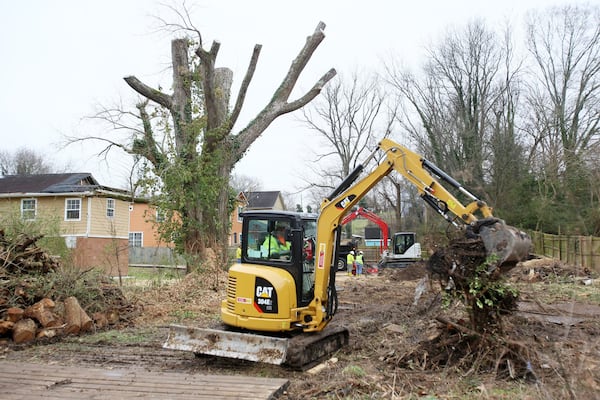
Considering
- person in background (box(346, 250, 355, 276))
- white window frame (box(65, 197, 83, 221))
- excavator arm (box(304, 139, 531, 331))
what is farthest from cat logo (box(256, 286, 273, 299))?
white window frame (box(65, 197, 83, 221))

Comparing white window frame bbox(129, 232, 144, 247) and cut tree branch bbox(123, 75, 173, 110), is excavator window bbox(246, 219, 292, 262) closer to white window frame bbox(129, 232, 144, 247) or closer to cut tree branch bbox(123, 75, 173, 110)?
cut tree branch bbox(123, 75, 173, 110)

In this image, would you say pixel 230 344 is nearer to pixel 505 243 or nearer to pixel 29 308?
pixel 505 243

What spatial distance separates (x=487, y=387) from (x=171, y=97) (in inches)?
603

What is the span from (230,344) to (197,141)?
11199mm

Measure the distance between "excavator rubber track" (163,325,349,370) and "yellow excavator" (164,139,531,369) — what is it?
1cm

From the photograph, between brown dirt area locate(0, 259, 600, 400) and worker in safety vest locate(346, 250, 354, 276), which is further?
worker in safety vest locate(346, 250, 354, 276)

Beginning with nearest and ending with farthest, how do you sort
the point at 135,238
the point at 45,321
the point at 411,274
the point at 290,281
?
the point at 290,281 → the point at 45,321 → the point at 411,274 → the point at 135,238

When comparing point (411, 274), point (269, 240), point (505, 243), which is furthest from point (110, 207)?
point (505, 243)

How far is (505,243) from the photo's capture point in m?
5.99

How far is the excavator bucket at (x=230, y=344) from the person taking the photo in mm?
7020

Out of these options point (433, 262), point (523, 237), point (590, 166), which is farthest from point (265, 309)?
point (590, 166)

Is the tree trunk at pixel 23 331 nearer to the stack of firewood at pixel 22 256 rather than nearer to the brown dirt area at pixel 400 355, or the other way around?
the brown dirt area at pixel 400 355

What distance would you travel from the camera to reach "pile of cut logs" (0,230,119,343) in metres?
9.29

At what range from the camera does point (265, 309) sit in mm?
7492
